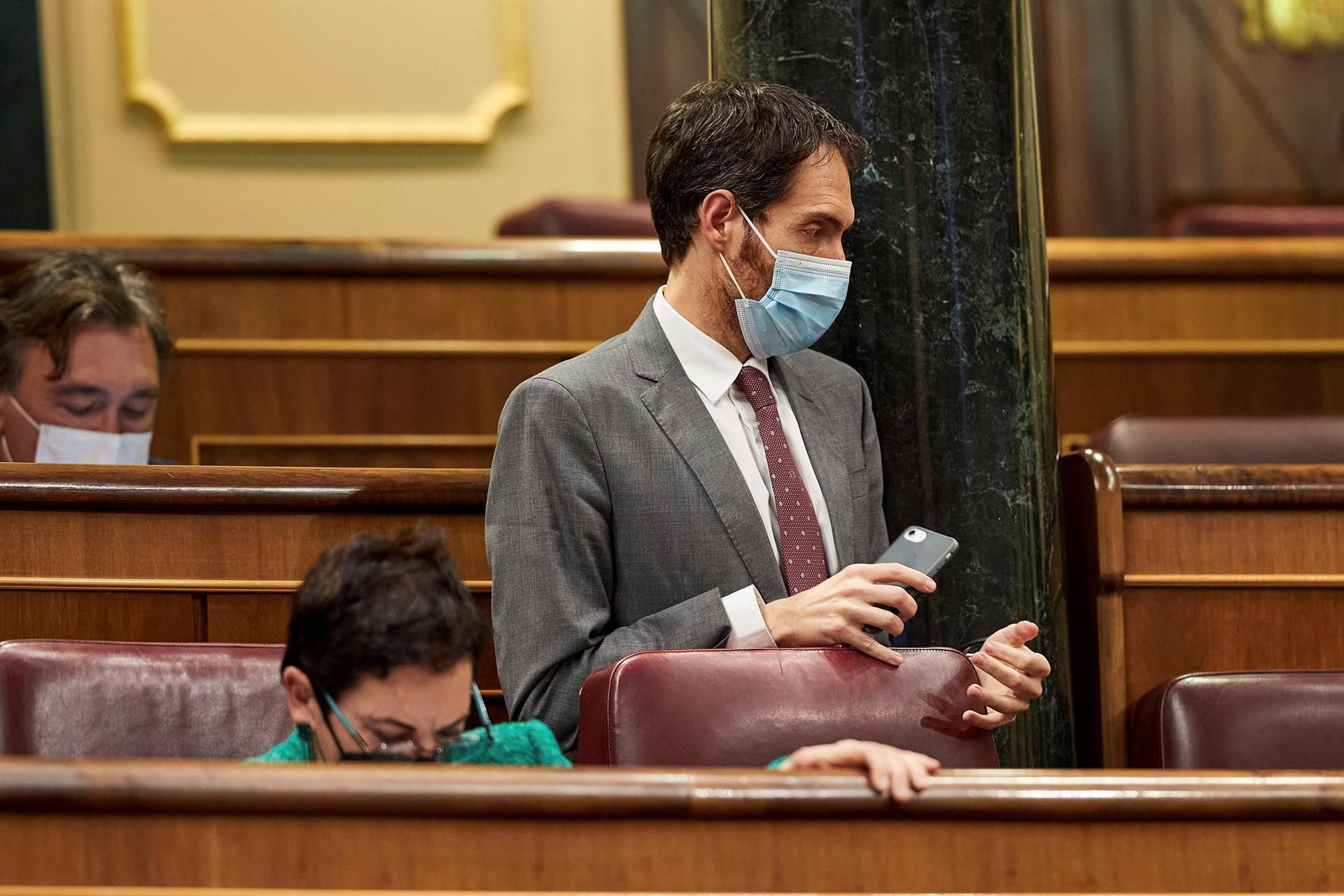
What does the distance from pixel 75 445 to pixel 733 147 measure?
0.97 metres

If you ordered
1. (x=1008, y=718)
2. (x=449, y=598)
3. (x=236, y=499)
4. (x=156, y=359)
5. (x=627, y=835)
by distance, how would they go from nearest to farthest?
(x=627, y=835), (x=449, y=598), (x=1008, y=718), (x=236, y=499), (x=156, y=359)

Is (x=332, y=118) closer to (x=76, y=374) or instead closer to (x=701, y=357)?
(x=76, y=374)

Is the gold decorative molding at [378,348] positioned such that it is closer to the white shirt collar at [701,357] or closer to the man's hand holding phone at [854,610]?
the white shirt collar at [701,357]

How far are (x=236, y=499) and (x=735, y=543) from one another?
1.84 feet

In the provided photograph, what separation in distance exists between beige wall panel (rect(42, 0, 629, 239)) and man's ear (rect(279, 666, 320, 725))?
3099 millimetres

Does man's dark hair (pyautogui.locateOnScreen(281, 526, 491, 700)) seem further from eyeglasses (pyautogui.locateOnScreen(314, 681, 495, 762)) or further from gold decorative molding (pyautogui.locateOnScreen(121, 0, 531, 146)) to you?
gold decorative molding (pyautogui.locateOnScreen(121, 0, 531, 146))

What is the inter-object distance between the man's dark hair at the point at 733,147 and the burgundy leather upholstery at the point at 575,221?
5.26 ft

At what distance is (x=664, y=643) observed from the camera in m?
1.39

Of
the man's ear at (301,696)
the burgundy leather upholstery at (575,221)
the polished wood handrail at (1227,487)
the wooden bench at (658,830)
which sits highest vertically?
the burgundy leather upholstery at (575,221)

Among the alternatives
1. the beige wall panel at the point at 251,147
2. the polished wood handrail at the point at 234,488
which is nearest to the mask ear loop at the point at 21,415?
the polished wood handrail at the point at 234,488

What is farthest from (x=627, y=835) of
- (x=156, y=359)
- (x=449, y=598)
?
(x=156, y=359)

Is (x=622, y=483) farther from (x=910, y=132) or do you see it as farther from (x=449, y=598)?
(x=910, y=132)

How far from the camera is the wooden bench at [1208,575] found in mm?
1713

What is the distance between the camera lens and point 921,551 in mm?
1413
